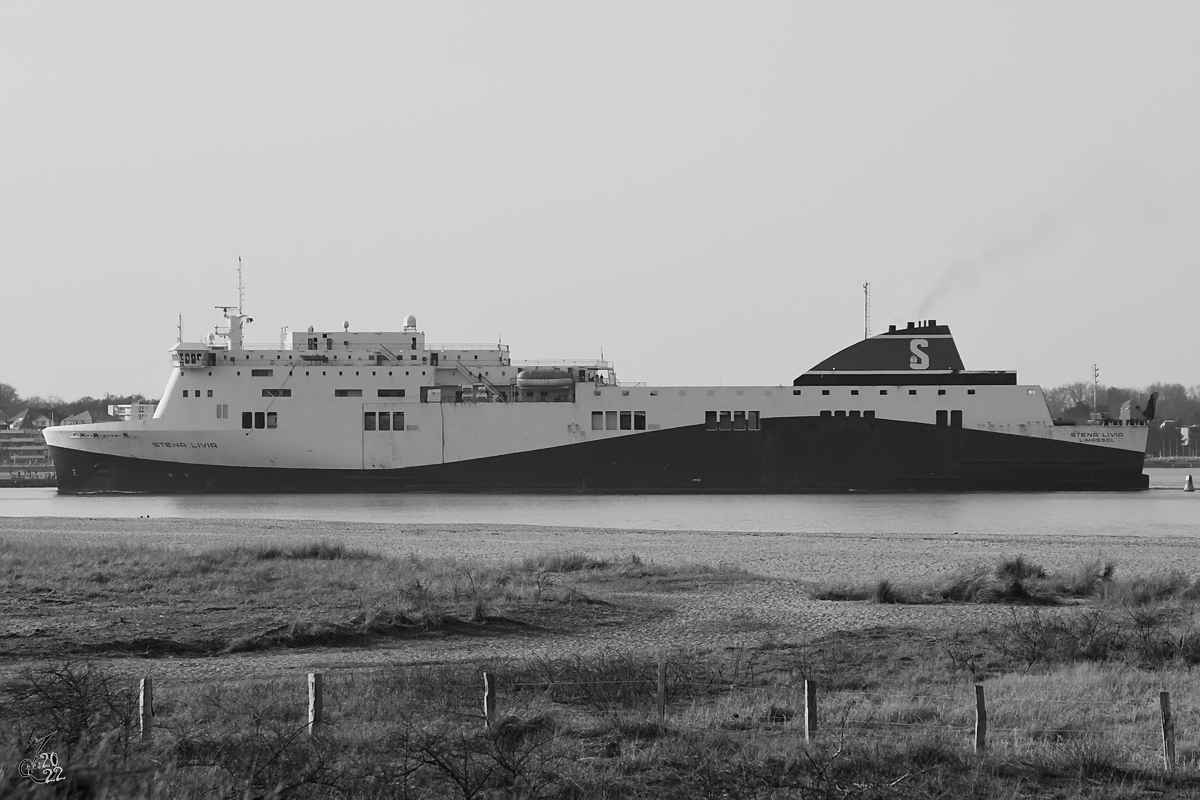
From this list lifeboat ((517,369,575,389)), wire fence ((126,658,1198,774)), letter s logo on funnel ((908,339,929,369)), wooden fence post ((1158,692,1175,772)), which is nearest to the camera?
wooden fence post ((1158,692,1175,772))

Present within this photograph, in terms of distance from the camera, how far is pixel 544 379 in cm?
3747

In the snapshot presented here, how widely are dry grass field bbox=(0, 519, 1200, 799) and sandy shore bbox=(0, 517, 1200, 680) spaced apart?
0.09 m

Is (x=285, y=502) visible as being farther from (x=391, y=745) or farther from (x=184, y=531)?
(x=391, y=745)

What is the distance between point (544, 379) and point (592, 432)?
2413 mm

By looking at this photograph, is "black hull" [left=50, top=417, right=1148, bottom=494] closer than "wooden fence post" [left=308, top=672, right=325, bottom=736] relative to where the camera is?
No

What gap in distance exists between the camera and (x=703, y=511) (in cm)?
3005

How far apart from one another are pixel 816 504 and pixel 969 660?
23.8 metres

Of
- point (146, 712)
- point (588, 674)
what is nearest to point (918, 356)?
point (588, 674)

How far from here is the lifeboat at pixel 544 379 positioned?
37406 mm

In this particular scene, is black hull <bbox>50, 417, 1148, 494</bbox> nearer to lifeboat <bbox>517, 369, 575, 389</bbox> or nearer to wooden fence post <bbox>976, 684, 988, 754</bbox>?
lifeboat <bbox>517, 369, 575, 389</bbox>

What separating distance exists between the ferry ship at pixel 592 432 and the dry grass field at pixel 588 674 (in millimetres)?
19454

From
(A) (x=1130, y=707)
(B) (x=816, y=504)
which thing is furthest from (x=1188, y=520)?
(A) (x=1130, y=707)

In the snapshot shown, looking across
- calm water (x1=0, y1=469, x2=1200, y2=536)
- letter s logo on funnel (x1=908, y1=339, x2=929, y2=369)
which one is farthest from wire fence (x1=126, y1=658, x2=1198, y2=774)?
letter s logo on funnel (x1=908, y1=339, x2=929, y2=369)

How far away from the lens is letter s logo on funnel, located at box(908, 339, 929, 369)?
37.1 meters
